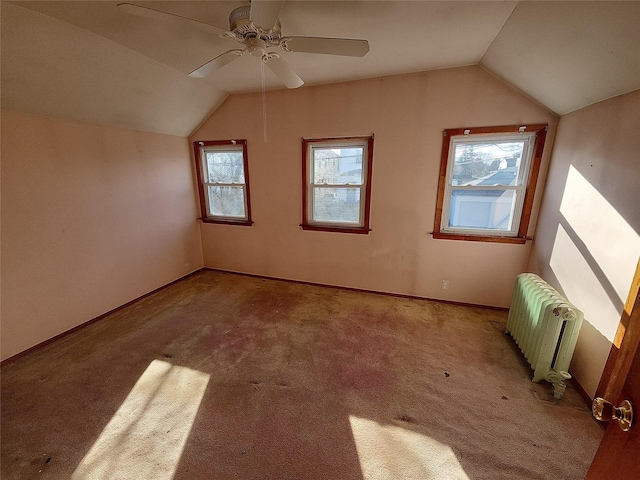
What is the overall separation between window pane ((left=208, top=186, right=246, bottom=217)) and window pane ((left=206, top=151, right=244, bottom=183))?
5.2 inches

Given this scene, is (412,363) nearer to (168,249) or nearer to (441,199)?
(441,199)

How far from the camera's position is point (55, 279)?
2379 mm

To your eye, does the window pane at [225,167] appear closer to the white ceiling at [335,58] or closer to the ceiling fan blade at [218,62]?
the white ceiling at [335,58]

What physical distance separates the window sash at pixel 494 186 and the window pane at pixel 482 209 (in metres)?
0.02

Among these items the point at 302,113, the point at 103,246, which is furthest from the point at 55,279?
the point at 302,113

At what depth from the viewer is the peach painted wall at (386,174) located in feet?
8.46

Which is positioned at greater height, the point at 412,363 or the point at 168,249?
the point at 168,249

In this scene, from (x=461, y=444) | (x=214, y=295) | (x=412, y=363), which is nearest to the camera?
(x=461, y=444)

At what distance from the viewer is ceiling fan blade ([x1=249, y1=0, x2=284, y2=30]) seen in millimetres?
1142

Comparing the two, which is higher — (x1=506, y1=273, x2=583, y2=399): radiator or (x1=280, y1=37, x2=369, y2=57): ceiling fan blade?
(x1=280, y1=37, x2=369, y2=57): ceiling fan blade

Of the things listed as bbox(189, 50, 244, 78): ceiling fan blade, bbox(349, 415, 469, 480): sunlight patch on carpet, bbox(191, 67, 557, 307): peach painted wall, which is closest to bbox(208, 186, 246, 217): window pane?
bbox(191, 67, 557, 307): peach painted wall

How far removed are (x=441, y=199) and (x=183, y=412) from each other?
3.00 m

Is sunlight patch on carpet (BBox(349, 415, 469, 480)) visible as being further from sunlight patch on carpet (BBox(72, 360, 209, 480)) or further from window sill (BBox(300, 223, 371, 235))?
window sill (BBox(300, 223, 371, 235))

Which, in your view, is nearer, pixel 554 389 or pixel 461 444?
pixel 461 444
